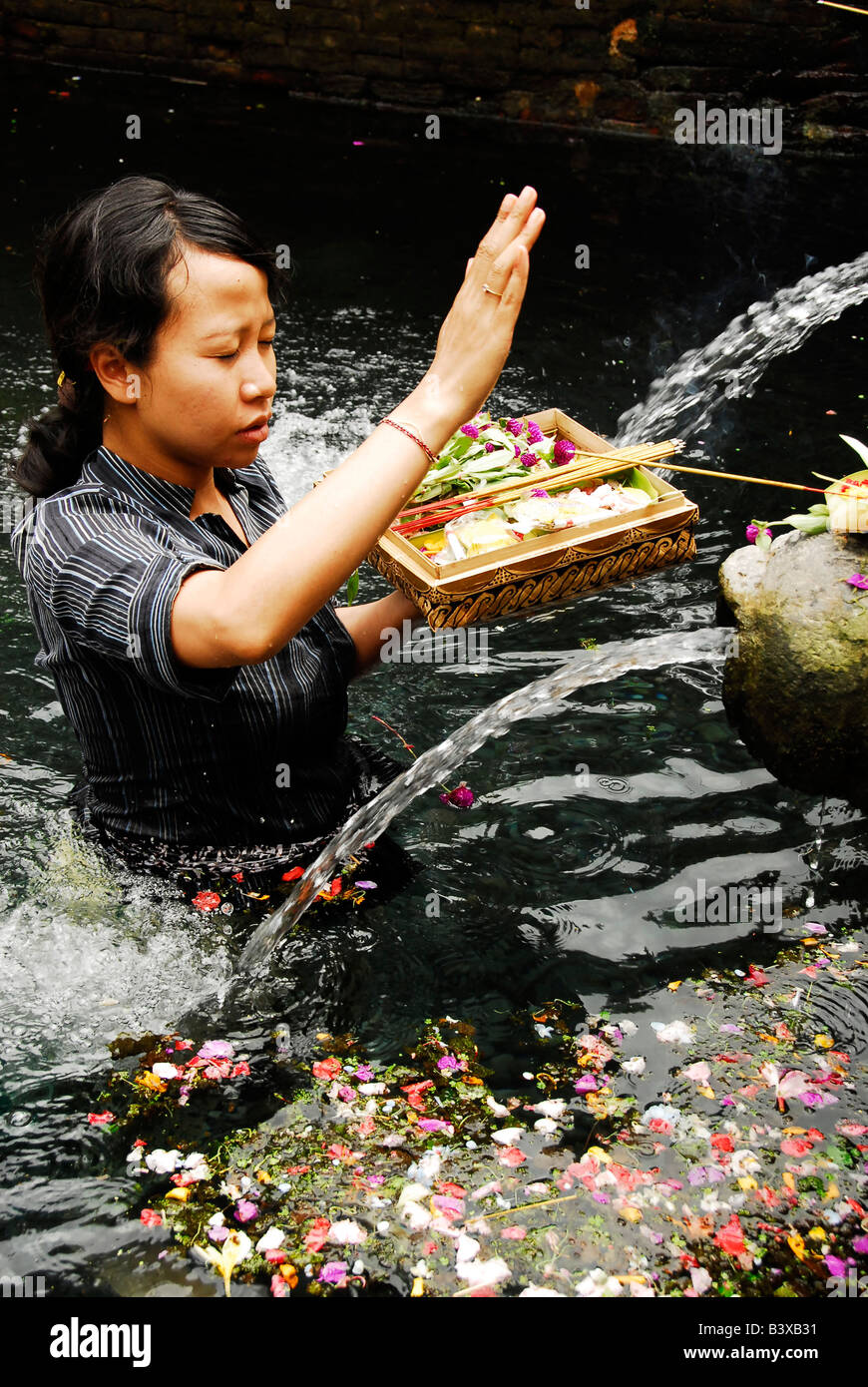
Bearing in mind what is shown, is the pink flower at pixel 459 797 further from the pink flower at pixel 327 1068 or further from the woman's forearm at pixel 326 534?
the woman's forearm at pixel 326 534

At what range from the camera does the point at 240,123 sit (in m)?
9.16

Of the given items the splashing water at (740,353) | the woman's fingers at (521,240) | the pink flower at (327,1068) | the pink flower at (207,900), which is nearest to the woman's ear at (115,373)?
the woman's fingers at (521,240)

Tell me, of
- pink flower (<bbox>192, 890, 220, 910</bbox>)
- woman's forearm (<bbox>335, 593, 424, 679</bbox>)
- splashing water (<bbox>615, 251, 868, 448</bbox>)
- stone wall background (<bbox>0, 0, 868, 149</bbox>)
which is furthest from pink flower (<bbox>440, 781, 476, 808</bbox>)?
stone wall background (<bbox>0, 0, 868, 149</bbox>)

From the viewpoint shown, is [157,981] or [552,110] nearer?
[157,981]

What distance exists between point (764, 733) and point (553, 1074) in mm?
1210

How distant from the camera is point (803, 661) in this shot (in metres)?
3.22

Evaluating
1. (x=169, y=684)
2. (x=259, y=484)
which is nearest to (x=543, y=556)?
(x=259, y=484)

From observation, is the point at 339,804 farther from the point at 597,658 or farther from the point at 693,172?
the point at 693,172

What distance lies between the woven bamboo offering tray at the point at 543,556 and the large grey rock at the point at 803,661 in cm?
51

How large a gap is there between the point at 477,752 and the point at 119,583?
2.11 meters

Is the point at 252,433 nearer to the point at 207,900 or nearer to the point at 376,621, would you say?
the point at 376,621

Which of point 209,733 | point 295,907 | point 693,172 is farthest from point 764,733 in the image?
point 693,172

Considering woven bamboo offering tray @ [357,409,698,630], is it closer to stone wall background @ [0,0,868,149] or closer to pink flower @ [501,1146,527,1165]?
pink flower @ [501,1146,527,1165]

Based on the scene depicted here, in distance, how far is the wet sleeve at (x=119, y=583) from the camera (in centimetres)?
196
